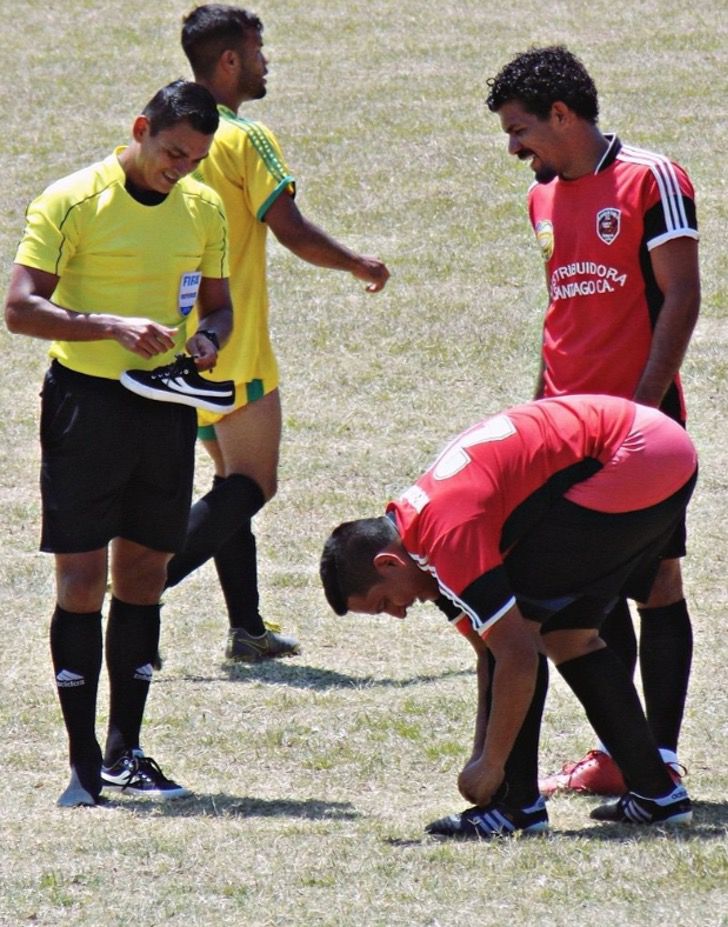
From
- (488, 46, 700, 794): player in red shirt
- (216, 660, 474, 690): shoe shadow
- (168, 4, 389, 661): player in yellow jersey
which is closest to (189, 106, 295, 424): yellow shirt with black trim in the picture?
(168, 4, 389, 661): player in yellow jersey

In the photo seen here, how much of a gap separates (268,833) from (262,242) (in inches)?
96.5

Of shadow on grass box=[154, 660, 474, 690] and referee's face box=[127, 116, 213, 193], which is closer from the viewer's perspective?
referee's face box=[127, 116, 213, 193]

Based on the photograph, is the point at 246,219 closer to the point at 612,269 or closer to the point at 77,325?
the point at 77,325

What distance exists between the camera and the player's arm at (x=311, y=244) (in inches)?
229

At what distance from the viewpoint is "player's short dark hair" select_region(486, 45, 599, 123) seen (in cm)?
443

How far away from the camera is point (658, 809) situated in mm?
4258

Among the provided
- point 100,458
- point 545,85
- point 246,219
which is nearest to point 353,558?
point 100,458

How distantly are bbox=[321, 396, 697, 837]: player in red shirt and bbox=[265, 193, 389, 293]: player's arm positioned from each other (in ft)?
5.97

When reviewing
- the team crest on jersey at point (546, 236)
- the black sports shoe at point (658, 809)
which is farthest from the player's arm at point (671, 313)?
the black sports shoe at point (658, 809)

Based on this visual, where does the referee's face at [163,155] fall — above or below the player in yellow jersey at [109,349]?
above

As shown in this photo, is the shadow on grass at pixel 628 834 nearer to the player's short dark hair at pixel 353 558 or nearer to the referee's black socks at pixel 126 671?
the player's short dark hair at pixel 353 558

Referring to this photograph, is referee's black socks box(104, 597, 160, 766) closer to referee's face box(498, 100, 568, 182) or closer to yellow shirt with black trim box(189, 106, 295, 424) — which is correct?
yellow shirt with black trim box(189, 106, 295, 424)

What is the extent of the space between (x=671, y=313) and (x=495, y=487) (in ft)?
2.60

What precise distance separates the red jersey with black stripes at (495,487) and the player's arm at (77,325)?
0.80m
